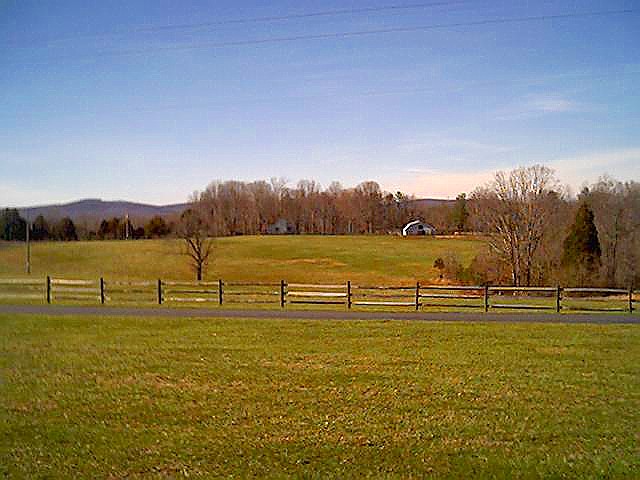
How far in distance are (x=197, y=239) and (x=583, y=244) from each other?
87.0 feet

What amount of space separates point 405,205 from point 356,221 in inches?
345

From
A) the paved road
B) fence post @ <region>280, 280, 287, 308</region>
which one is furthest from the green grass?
fence post @ <region>280, 280, 287, 308</region>

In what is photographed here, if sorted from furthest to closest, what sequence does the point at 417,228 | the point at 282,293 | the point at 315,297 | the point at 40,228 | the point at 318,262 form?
1. the point at 417,228
2. the point at 318,262
3. the point at 315,297
4. the point at 282,293
5. the point at 40,228

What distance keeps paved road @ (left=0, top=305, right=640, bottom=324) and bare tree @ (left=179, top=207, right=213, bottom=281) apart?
16.4 metres

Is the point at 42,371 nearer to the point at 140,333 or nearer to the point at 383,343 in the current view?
the point at 140,333

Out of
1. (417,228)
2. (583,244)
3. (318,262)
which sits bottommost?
(318,262)

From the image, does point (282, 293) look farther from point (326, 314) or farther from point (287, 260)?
point (287, 260)

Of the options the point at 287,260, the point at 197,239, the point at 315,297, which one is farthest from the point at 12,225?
the point at 287,260

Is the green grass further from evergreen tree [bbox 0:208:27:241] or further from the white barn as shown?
the white barn

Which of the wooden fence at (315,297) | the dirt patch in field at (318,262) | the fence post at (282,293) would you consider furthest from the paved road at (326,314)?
the dirt patch in field at (318,262)

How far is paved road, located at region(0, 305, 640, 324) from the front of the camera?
67.1 ft

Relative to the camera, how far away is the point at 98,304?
24.7m

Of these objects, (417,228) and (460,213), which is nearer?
(460,213)

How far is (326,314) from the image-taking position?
21.5 metres
